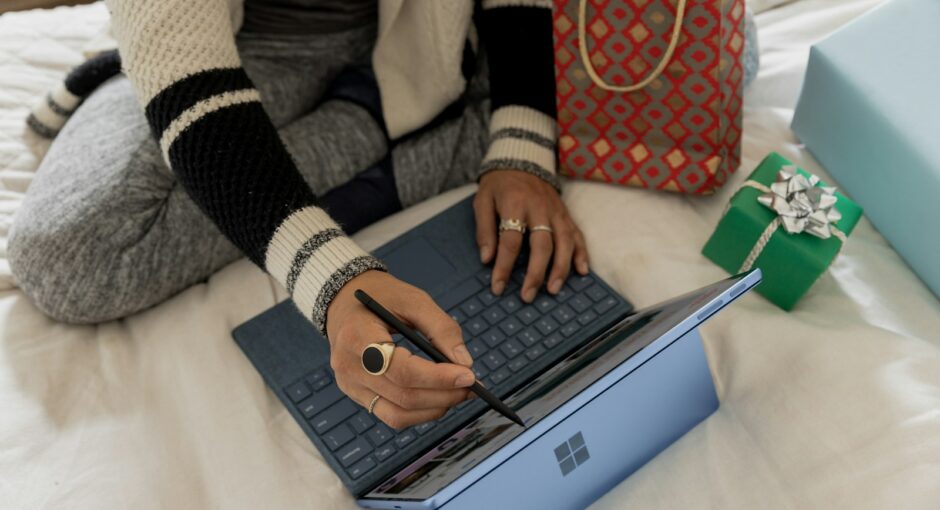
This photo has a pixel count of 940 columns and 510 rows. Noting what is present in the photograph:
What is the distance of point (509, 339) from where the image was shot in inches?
34.3

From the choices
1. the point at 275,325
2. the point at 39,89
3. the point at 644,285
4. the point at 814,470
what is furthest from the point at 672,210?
the point at 39,89

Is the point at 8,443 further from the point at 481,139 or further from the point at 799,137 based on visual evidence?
the point at 799,137

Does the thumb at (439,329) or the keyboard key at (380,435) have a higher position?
the thumb at (439,329)

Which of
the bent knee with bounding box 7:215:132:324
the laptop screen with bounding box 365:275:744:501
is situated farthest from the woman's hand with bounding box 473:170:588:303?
the bent knee with bounding box 7:215:132:324

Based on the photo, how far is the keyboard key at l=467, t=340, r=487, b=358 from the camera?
859mm

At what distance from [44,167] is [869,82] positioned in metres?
0.96

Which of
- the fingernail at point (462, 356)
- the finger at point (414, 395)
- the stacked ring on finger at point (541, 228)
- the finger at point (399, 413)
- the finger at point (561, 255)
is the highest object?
the fingernail at point (462, 356)

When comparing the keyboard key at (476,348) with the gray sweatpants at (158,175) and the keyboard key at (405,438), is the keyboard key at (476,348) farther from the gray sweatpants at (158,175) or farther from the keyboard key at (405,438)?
the gray sweatpants at (158,175)

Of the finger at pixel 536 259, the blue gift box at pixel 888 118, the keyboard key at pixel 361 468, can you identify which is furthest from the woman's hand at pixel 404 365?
the blue gift box at pixel 888 118

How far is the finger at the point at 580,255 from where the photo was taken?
92 cm

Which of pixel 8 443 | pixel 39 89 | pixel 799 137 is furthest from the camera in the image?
pixel 39 89

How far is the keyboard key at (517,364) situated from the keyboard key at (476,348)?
3 centimetres

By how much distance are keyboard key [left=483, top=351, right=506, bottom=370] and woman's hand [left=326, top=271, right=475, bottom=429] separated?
0.55 ft

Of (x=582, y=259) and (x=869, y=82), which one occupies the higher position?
(x=869, y=82)
